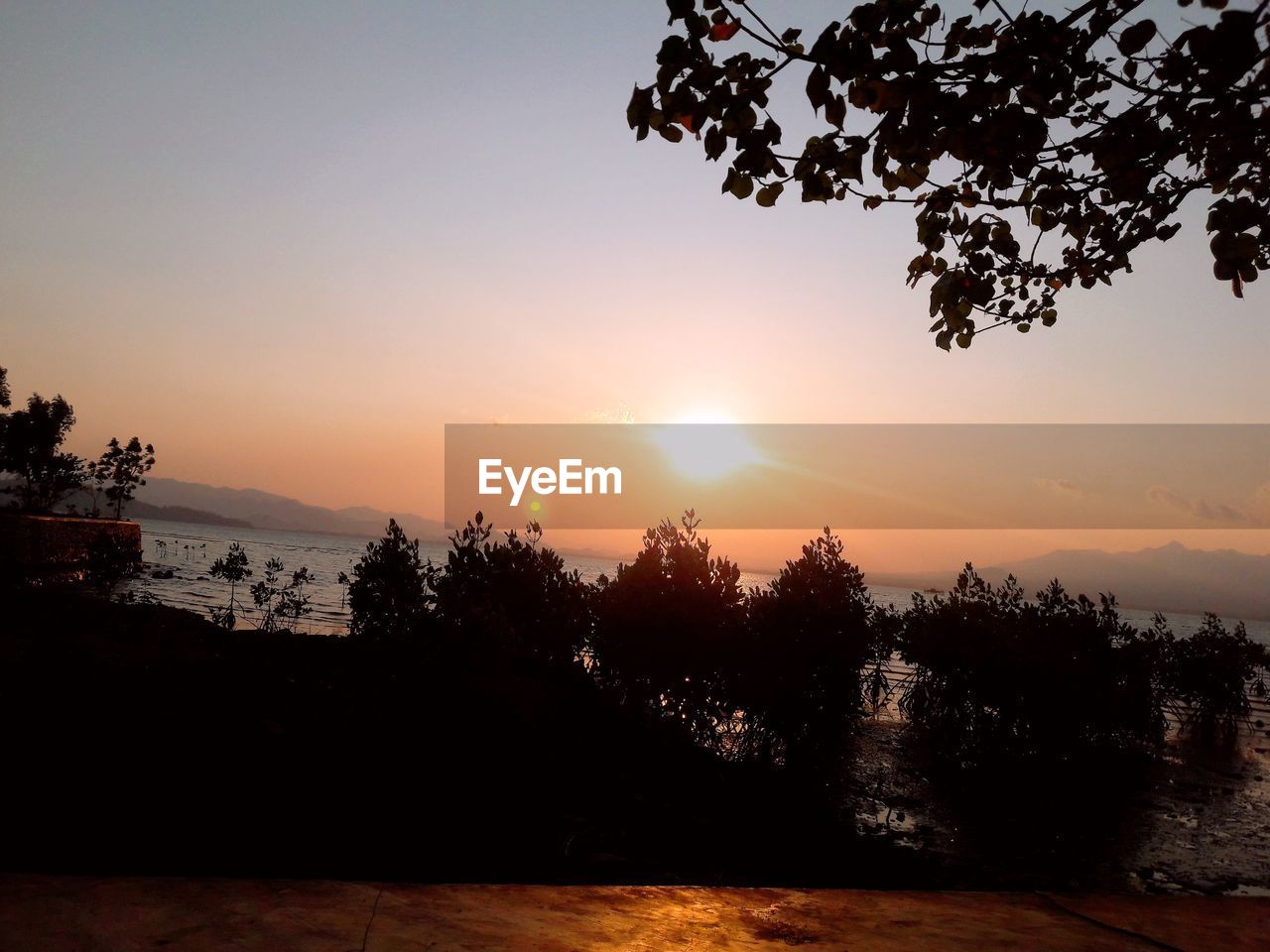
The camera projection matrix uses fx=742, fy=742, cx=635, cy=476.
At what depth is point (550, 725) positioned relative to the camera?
9.69m

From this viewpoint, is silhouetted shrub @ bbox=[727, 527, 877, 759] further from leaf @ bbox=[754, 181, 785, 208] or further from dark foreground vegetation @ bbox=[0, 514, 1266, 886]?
leaf @ bbox=[754, 181, 785, 208]

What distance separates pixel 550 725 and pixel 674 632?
15.8 ft

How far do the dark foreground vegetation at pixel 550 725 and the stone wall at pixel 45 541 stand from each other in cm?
3154

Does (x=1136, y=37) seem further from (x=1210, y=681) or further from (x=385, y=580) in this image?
(x=1210, y=681)

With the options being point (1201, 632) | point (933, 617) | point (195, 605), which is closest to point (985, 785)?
point (933, 617)

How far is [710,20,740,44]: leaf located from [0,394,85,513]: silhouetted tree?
7584 cm

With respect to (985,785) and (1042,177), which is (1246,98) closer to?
(1042,177)

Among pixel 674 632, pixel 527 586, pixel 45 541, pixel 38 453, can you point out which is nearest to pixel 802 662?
pixel 674 632

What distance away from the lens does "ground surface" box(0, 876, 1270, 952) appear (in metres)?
2.79

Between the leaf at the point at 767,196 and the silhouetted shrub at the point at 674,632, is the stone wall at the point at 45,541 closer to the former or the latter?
the silhouetted shrub at the point at 674,632

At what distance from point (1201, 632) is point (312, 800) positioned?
119 feet

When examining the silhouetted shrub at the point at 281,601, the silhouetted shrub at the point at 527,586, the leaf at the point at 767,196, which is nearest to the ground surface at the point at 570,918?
the leaf at the point at 767,196

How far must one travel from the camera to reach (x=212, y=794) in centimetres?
557

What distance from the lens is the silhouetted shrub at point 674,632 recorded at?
46.2 feet
